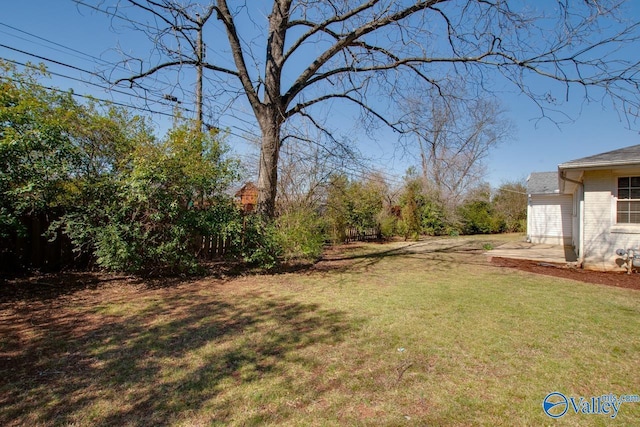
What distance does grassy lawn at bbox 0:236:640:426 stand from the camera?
2.26 metres

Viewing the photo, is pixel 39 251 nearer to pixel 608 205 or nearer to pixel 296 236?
pixel 296 236

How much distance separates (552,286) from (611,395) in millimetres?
4640

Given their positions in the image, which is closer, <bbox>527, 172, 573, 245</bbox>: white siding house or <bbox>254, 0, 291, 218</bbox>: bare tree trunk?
<bbox>254, 0, 291, 218</bbox>: bare tree trunk

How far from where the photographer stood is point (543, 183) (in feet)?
56.5

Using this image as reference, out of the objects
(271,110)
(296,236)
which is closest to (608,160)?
(296,236)

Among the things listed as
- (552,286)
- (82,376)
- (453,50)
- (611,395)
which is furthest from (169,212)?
(552,286)

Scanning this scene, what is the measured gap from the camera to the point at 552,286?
6.49m

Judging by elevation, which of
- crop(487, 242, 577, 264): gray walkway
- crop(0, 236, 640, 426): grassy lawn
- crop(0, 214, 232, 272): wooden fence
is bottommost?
crop(0, 236, 640, 426): grassy lawn
